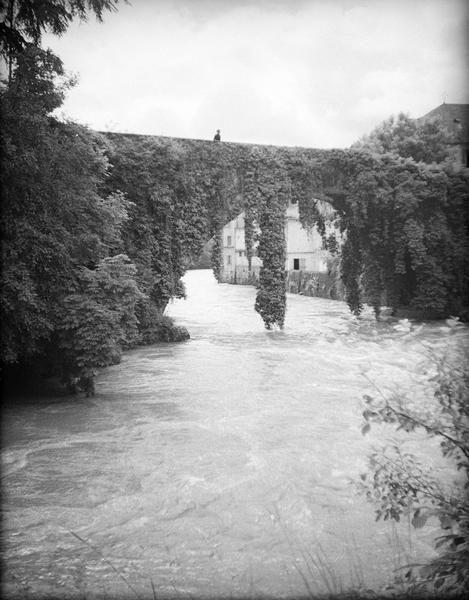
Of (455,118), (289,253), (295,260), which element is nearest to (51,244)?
(455,118)

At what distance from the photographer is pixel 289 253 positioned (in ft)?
159

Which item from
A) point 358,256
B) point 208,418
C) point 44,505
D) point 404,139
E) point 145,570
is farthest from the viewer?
→ point 404,139

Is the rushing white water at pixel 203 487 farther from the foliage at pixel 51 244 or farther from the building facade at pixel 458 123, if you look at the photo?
the building facade at pixel 458 123

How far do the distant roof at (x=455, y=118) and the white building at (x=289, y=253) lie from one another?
1339 centimetres

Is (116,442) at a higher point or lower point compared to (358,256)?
lower

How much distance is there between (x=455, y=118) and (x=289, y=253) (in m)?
18.3

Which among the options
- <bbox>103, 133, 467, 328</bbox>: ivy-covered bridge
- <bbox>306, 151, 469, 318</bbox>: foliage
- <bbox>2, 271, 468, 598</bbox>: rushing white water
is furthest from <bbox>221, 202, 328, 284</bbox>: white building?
<bbox>2, 271, 468, 598</bbox>: rushing white water

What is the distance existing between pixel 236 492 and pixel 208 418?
10.8 feet

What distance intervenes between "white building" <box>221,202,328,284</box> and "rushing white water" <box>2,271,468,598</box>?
2613 centimetres

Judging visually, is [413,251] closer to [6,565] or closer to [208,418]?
[208,418]

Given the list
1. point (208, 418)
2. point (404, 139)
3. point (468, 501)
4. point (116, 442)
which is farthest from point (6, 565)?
point (404, 139)

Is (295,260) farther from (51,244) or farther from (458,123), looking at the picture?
(51,244)

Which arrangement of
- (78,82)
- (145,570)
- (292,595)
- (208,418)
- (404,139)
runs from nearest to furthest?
(292,595) → (145,570) → (78,82) → (208,418) → (404,139)

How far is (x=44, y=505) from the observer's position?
20.2 ft
